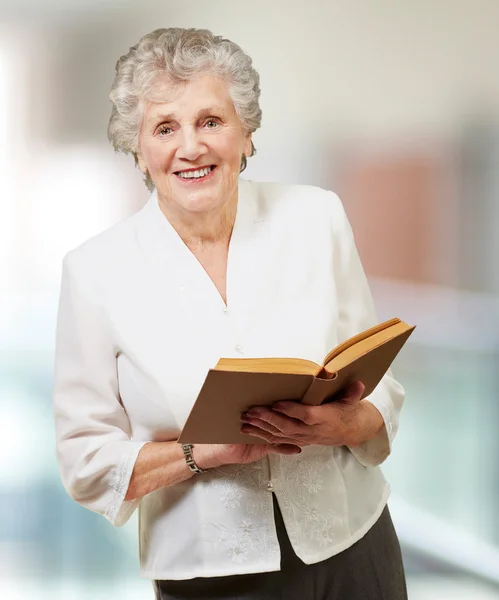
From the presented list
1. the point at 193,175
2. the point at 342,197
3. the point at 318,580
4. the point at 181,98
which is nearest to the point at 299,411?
the point at 318,580

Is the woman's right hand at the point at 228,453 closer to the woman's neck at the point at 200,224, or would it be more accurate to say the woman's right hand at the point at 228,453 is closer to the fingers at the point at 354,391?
the fingers at the point at 354,391

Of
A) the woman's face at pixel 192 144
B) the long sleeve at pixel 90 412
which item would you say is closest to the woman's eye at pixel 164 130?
the woman's face at pixel 192 144

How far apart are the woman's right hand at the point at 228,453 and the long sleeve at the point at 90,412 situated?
114 mm

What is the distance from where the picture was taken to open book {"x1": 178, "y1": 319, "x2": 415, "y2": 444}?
1353 mm

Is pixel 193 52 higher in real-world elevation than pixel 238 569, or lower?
higher

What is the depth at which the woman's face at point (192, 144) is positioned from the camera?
1714 mm

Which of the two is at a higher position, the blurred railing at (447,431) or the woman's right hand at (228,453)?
the woman's right hand at (228,453)

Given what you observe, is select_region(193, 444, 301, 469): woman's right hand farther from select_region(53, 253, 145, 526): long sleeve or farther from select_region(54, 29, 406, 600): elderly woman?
select_region(53, 253, 145, 526): long sleeve

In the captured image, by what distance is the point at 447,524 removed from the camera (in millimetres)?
3236

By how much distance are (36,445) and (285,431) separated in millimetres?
1717

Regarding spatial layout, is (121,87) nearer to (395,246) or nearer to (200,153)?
(200,153)

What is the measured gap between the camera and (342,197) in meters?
3.12

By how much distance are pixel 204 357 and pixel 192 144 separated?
40 centimetres

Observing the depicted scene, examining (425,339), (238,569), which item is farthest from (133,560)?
(238,569)
